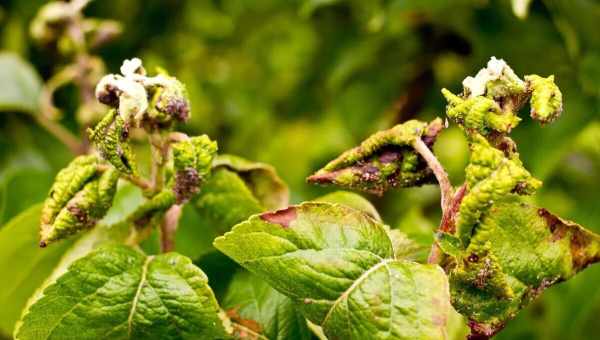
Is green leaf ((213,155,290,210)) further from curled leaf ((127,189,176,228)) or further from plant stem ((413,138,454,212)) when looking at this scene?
plant stem ((413,138,454,212))

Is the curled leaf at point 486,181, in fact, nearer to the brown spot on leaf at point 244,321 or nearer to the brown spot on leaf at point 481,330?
the brown spot on leaf at point 481,330

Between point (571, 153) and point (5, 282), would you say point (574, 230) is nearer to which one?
point (5, 282)

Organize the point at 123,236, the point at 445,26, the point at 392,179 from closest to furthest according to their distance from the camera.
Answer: the point at 392,179 → the point at 123,236 → the point at 445,26

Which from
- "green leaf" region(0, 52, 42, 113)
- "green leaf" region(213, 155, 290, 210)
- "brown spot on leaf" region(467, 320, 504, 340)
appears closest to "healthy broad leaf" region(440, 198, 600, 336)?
"brown spot on leaf" region(467, 320, 504, 340)

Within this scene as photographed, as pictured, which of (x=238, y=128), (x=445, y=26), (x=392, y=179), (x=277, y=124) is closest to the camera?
(x=392, y=179)

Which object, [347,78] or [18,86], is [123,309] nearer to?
[18,86]

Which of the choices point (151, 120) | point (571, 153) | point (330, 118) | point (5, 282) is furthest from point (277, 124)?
point (151, 120)
